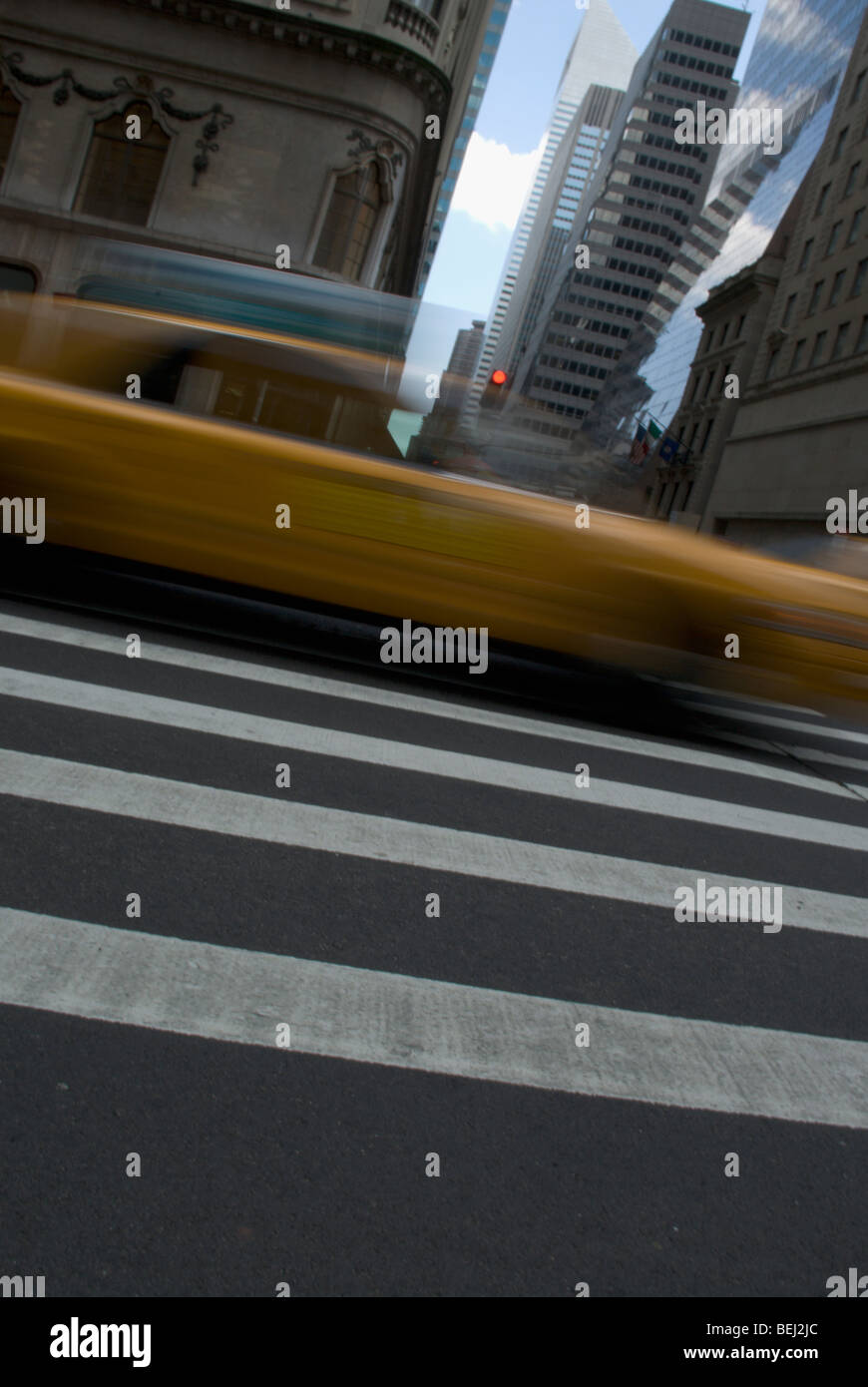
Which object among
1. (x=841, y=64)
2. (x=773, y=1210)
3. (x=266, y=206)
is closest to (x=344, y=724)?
(x=773, y=1210)

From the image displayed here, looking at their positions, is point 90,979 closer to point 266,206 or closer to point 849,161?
point 266,206

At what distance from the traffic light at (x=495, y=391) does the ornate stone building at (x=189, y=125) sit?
1741 cm

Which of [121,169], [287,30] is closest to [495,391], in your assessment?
[287,30]

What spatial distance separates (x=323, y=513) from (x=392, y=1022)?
161 inches

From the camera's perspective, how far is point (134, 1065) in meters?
2.61

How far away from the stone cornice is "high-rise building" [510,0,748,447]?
5169 inches

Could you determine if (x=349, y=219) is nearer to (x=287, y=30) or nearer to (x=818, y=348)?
(x=287, y=30)

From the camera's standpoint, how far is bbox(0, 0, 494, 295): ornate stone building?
23266 mm

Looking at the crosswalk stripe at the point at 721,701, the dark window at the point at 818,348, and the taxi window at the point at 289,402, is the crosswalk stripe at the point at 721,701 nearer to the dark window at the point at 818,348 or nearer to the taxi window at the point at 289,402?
the taxi window at the point at 289,402

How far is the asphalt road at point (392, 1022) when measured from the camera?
2262 millimetres

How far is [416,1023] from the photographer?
9.94 ft

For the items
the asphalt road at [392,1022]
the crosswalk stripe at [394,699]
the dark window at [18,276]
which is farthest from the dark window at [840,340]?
the asphalt road at [392,1022]

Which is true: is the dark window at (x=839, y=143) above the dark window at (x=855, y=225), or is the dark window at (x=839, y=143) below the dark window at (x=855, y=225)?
above
